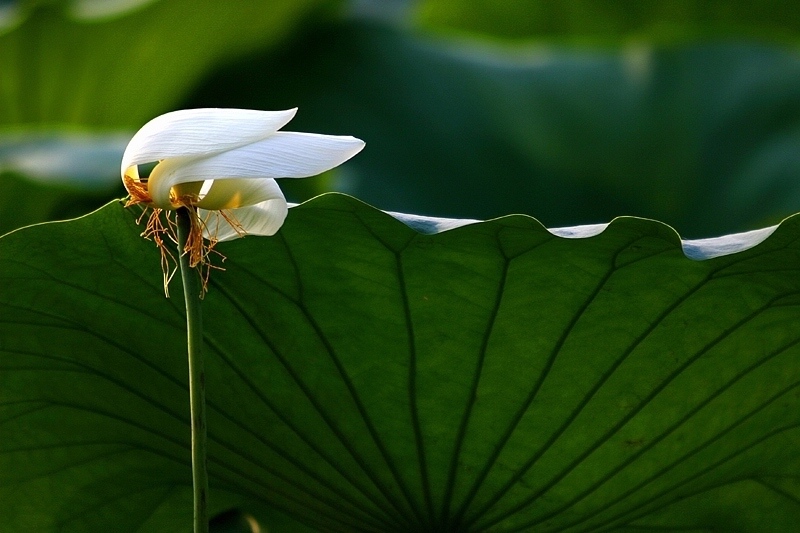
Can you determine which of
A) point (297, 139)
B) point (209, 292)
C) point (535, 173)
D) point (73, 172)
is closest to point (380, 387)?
point (209, 292)

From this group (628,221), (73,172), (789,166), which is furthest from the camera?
(789,166)

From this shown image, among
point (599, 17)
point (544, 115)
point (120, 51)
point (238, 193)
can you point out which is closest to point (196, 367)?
point (238, 193)

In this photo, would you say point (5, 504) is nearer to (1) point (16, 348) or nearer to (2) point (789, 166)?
(1) point (16, 348)

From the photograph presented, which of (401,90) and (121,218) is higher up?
(401,90)

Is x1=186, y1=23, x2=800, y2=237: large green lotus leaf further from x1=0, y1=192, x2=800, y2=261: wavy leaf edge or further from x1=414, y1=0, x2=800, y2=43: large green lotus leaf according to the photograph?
x1=0, y1=192, x2=800, y2=261: wavy leaf edge

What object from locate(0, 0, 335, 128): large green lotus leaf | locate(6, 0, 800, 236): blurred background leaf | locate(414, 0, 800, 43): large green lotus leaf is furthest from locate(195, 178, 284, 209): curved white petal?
locate(414, 0, 800, 43): large green lotus leaf

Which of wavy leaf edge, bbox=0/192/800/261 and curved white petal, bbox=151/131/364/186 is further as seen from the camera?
wavy leaf edge, bbox=0/192/800/261
